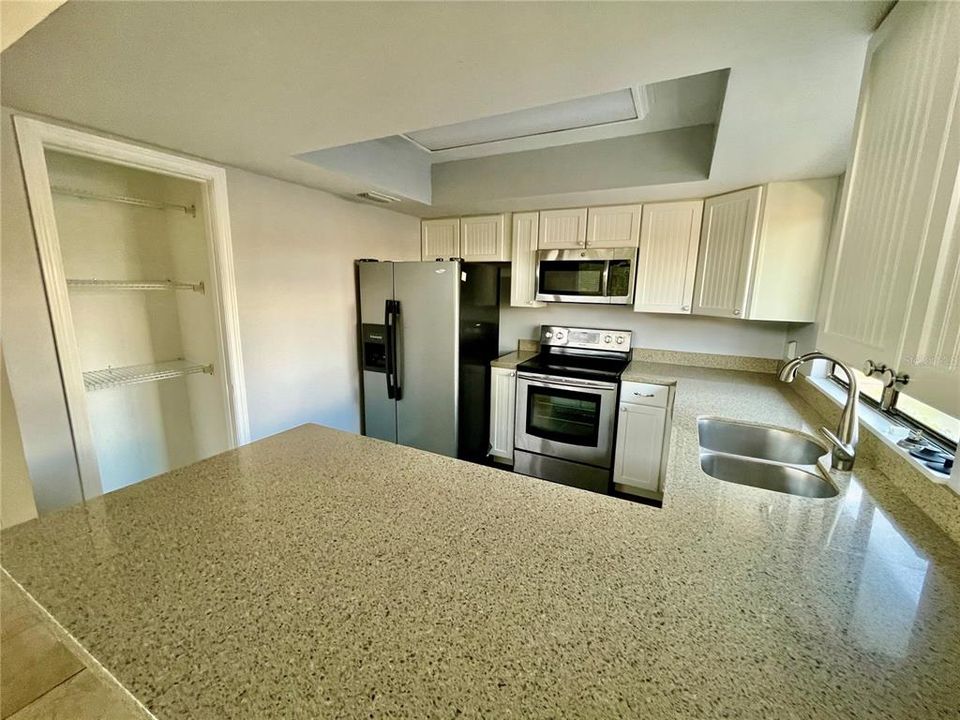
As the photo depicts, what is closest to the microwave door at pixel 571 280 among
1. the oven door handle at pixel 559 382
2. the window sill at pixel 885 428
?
the oven door handle at pixel 559 382

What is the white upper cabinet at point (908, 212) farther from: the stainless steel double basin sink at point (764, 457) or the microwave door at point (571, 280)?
the microwave door at point (571, 280)

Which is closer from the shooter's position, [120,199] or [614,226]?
[120,199]

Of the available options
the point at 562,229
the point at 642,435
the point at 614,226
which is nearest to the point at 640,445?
the point at 642,435

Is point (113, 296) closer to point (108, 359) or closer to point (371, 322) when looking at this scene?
point (108, 359)

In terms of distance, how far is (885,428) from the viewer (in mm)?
1400

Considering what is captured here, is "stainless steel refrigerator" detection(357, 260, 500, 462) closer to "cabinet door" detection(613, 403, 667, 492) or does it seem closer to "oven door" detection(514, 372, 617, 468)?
"oven door" detection(514, 372, 617, 468)

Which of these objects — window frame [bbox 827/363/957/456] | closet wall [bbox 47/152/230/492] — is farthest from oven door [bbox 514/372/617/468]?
closet wall [bbox 47/152/230/492]

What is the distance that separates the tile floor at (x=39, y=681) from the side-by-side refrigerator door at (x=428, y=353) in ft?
6.41

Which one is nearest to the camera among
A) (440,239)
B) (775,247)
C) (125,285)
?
(125,285)

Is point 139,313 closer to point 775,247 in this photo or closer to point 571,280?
point 571,280

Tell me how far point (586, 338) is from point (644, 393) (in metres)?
0.79

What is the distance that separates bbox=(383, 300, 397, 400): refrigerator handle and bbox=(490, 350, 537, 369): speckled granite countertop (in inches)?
31.8

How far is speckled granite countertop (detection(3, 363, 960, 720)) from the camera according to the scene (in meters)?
0.52

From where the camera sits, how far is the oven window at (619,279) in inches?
109
